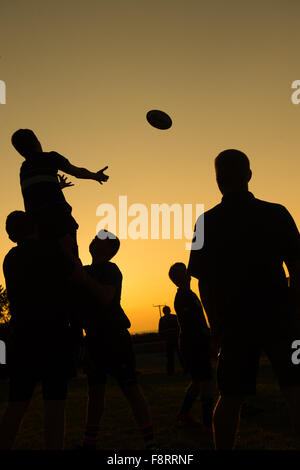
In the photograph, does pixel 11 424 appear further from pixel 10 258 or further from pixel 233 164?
pixel 233 164

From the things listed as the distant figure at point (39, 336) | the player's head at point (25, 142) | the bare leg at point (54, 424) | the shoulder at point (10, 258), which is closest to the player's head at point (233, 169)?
the distant figure at point (39, 336)

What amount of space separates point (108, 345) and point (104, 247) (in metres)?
1.00

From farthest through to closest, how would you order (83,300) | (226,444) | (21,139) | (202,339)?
(202,339), (21,139), (83,300), (226,444)

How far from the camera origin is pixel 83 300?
4.72m

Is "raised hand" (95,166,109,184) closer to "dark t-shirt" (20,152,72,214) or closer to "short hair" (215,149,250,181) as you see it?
"dark t-shirt" (20,152,72,214)

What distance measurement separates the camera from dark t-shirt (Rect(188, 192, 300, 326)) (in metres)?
3.76

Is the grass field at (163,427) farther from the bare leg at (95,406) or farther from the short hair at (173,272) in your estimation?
the short hair at (173,272)

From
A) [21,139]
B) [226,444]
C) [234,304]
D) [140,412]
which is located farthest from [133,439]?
[21,139]

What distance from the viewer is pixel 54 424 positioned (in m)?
3.95

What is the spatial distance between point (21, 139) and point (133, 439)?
378cm

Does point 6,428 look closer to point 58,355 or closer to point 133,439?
point 58,355

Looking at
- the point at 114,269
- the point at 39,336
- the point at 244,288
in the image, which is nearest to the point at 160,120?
the point at 114,269

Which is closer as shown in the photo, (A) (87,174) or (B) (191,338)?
(A) (87,174)

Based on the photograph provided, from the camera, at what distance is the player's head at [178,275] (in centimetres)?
709
